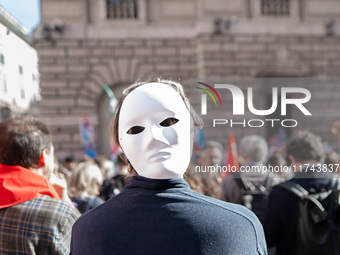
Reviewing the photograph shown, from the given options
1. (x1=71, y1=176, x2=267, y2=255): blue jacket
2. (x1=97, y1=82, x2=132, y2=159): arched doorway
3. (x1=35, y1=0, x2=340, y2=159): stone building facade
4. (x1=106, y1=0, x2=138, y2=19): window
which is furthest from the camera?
(x1=106, y1=0, x2=138, y2=19): window

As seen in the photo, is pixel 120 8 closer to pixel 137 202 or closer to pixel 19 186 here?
pixel 19 186

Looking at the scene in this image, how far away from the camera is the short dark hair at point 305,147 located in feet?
6.85

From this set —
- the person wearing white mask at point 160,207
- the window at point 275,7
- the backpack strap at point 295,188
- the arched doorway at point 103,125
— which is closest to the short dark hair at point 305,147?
the backpack strap at point 295,188

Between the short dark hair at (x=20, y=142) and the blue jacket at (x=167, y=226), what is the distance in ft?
2.33

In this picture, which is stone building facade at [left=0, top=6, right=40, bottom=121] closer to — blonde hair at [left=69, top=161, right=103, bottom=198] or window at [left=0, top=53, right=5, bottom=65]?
window at [left=0, top=53, right=5, bottom=65]

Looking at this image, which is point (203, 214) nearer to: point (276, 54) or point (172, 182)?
point (172, 182)

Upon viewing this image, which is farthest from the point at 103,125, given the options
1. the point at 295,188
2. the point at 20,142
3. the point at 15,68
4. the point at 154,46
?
the point at 20,142

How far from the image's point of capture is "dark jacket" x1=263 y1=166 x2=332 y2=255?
2.03 metres

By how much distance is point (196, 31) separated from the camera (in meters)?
10.7

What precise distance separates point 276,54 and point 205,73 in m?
2.40

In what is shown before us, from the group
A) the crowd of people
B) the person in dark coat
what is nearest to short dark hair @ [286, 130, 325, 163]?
the person in dark coat

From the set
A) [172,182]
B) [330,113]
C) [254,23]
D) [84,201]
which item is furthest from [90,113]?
[172,182]

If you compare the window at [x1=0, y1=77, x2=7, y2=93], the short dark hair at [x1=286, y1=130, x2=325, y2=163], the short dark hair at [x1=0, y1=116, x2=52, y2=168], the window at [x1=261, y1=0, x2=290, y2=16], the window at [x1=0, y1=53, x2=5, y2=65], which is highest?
the window at [x1=261, y1=0, x2=290, y2=16]

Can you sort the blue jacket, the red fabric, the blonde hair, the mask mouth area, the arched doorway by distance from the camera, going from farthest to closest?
the arched doorway
the blonde hair
the red fabric
the mask mouth area
the blue jacket
